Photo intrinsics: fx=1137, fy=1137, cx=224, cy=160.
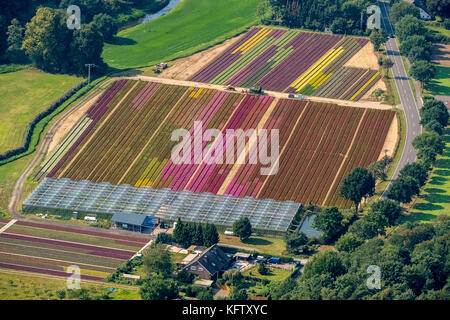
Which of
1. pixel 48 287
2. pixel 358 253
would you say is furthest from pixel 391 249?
pixel 48 287
